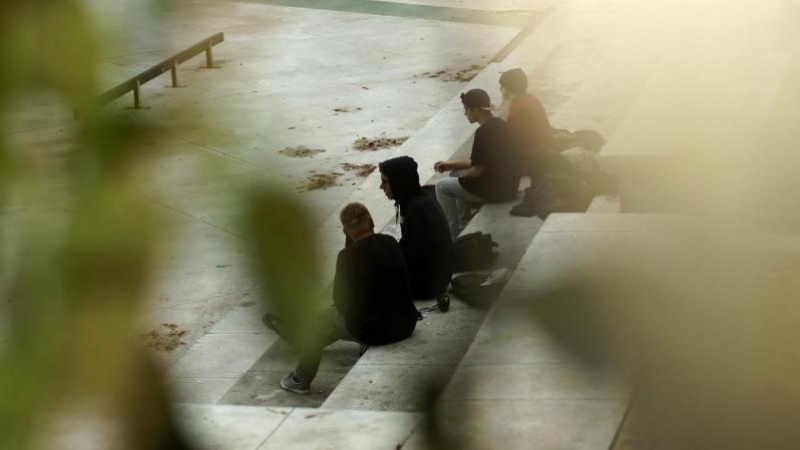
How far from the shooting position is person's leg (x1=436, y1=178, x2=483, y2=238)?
7.38m

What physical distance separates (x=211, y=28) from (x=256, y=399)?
494 cm

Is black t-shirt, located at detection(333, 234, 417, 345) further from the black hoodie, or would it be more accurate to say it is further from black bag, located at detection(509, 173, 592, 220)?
the black hoodie

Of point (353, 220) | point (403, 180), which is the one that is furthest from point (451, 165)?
point (353, 220)

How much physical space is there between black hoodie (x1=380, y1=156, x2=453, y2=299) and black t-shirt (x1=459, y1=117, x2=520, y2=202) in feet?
→ 0.98

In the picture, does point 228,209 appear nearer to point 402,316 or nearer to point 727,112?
point 727,112

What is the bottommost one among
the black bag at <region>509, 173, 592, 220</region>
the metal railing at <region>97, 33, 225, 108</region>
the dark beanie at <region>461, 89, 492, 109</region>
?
the black bag at <region>509, 173, 592, 220</region>

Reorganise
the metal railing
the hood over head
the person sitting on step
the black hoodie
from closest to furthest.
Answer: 1. the metal railing
2. the person sitting on step
3. the black hoodie
4. the hood over head

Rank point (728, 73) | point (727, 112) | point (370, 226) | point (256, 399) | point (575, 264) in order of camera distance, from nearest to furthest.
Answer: point (575, 264) < point (728, 73) < point (727, 112) < point (370, 226) < point (256, 399)

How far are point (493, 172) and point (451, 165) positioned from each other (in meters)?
0.72

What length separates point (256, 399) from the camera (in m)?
5.39

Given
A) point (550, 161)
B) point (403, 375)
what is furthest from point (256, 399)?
point (403, 375)

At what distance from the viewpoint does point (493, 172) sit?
7457 mm

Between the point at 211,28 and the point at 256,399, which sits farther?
the point at 256,399

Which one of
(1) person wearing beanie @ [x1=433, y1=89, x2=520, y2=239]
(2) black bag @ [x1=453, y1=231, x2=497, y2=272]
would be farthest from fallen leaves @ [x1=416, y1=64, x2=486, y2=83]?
(1) person wearing beanie @ [x1=433, y1=89, x2=520, y2=239]
